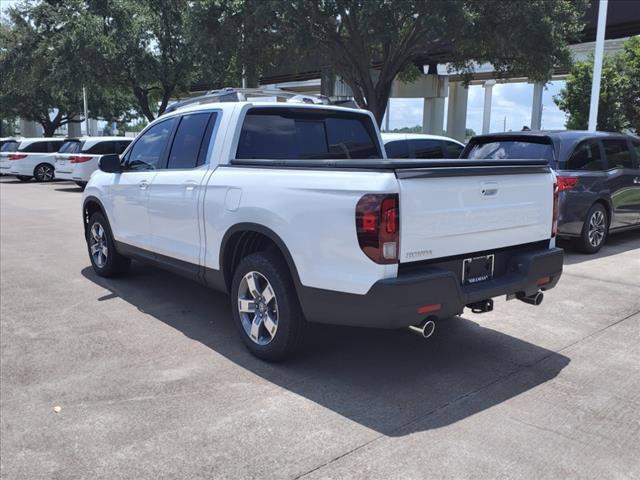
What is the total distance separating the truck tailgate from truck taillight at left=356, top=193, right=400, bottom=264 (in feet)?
0.18

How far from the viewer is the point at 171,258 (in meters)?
5.52

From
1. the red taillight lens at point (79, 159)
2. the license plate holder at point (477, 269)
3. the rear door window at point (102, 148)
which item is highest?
the rear door window at point (102, 148)

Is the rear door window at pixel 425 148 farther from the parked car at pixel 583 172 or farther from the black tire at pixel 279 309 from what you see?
the black tire at pixel 279 309

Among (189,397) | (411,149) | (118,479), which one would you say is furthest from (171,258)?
(411,149)

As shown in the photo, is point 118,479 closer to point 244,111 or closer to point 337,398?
point 337,398

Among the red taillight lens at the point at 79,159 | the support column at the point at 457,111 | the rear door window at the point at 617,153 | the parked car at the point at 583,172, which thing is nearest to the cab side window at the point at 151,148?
the parked car at the point at 583,172

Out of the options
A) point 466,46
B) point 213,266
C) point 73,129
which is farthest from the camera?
point 73,129

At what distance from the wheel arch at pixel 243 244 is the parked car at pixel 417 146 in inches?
266

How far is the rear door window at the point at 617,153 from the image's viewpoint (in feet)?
28.9

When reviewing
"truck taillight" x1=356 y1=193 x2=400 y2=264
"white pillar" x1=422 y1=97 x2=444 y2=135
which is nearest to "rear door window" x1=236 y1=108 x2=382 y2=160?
"truck taillight" x1=356 y1=193 x2=400 y2=264

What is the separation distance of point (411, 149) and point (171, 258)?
7.14 m

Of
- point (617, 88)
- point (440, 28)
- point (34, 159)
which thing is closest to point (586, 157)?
point (440, 28)

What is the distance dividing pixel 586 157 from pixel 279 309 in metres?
6.16

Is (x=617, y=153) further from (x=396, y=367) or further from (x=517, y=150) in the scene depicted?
(x=396, y=367)
